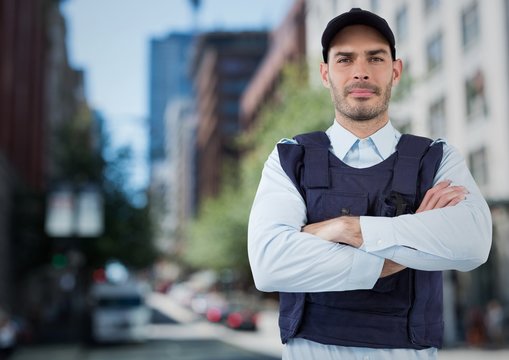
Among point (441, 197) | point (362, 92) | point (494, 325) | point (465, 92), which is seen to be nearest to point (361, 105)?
point (362, 92)

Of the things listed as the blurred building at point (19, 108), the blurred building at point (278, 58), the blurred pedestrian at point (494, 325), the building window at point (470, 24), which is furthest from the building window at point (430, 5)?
the blurred building at point (19, 108)

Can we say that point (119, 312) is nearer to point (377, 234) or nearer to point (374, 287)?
point (374, 287)

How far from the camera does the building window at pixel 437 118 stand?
3941cm

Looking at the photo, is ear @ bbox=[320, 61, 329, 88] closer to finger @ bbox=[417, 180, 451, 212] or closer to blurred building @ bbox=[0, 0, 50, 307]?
finger @ bbox=[417, 180, 451, 212]

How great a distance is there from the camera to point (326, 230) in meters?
2.04

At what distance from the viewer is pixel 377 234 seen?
77.2 inches

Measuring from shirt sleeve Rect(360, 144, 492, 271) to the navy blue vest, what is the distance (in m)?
0.10

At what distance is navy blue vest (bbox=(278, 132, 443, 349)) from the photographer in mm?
2088

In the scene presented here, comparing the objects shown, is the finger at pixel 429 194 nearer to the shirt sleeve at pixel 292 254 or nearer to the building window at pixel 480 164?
the shirt sleeve at pixel 292 254

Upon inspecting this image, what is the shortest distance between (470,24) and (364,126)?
36184mm

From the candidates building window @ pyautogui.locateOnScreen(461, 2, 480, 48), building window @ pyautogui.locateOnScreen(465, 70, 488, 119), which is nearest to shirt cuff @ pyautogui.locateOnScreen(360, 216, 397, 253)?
building window @ pyautogui.locateOnScreen(465, 70, 488, 119)

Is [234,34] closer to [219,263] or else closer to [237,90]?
[237,90]

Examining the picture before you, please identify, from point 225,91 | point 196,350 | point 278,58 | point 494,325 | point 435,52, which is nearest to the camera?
point 494,325

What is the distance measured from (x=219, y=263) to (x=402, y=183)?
5651 centimetres
